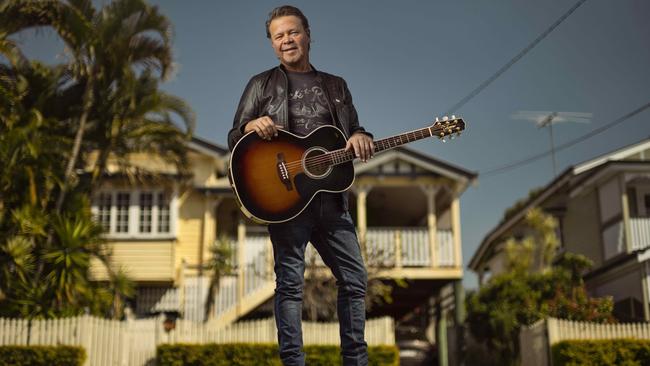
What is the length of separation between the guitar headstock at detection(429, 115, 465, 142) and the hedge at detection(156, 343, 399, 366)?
11.6 m

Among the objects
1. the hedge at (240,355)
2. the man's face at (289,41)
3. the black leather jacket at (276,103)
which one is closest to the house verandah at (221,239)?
the hedge at (240,355)

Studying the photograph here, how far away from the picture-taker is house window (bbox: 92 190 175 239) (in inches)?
926

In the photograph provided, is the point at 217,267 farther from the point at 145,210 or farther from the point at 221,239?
the point at 145,210

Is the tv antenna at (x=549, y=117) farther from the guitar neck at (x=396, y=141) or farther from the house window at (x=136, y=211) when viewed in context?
the guitar neck at (x=396, y=141)

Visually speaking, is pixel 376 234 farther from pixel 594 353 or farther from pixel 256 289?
pixel 594 353

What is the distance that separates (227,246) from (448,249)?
667 cm

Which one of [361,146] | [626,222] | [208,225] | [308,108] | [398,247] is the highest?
[208,225]

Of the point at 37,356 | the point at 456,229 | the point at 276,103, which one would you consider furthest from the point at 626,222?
the point at 276,103

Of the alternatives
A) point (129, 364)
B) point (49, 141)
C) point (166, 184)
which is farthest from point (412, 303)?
point (49, 141)

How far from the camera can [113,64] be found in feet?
56.7

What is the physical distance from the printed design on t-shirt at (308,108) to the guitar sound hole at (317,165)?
29cm

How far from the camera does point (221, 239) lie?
75.2 feet

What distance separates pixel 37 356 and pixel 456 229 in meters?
13.5

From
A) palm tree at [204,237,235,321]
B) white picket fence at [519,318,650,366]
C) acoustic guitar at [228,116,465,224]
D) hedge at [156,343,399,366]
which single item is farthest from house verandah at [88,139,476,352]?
acoustic guitar at [228,116,465,224]
